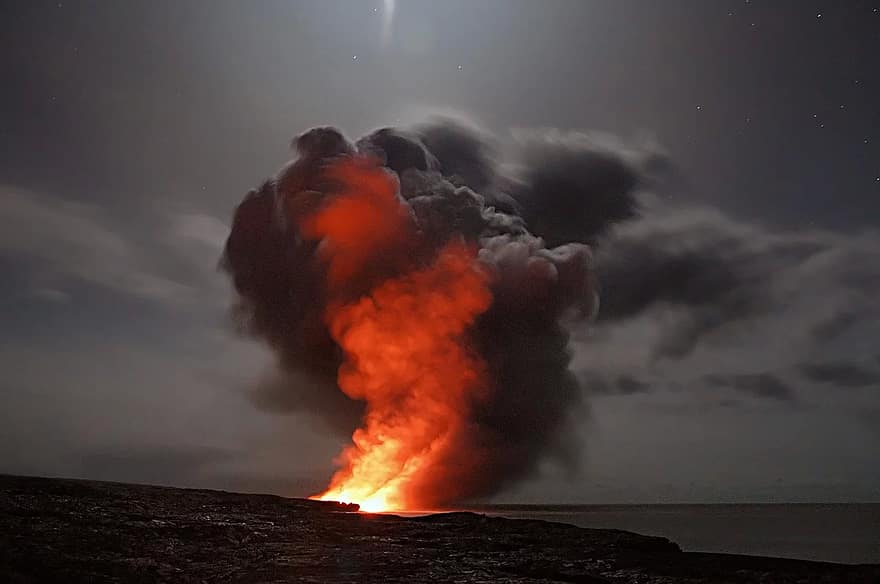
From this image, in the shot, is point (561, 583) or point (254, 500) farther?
point (254, 500)

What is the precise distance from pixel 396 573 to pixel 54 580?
1140 cm

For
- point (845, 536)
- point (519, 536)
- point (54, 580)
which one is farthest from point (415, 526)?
point (845, 536)

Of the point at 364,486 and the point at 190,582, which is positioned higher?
the point at 364,486

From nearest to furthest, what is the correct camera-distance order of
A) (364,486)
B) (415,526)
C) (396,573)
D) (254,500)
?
1. (396,573)
2. (415,526)
3. (254,500)
4. (364,486)

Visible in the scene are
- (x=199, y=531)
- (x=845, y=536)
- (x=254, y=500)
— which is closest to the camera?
(x=199, y=531)

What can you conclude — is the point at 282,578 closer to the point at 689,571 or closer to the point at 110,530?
the point at 110,530

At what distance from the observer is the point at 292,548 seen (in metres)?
32.6

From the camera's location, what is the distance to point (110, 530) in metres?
30.2

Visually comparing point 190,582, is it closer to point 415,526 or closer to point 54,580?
point 54,580

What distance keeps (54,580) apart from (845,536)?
16639cm

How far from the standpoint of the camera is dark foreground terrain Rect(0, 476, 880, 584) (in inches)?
985

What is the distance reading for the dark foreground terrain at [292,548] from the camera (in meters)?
25.0

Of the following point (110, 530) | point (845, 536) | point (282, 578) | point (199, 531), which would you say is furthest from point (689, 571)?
point (845, 536)

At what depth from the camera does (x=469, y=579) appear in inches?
1009
